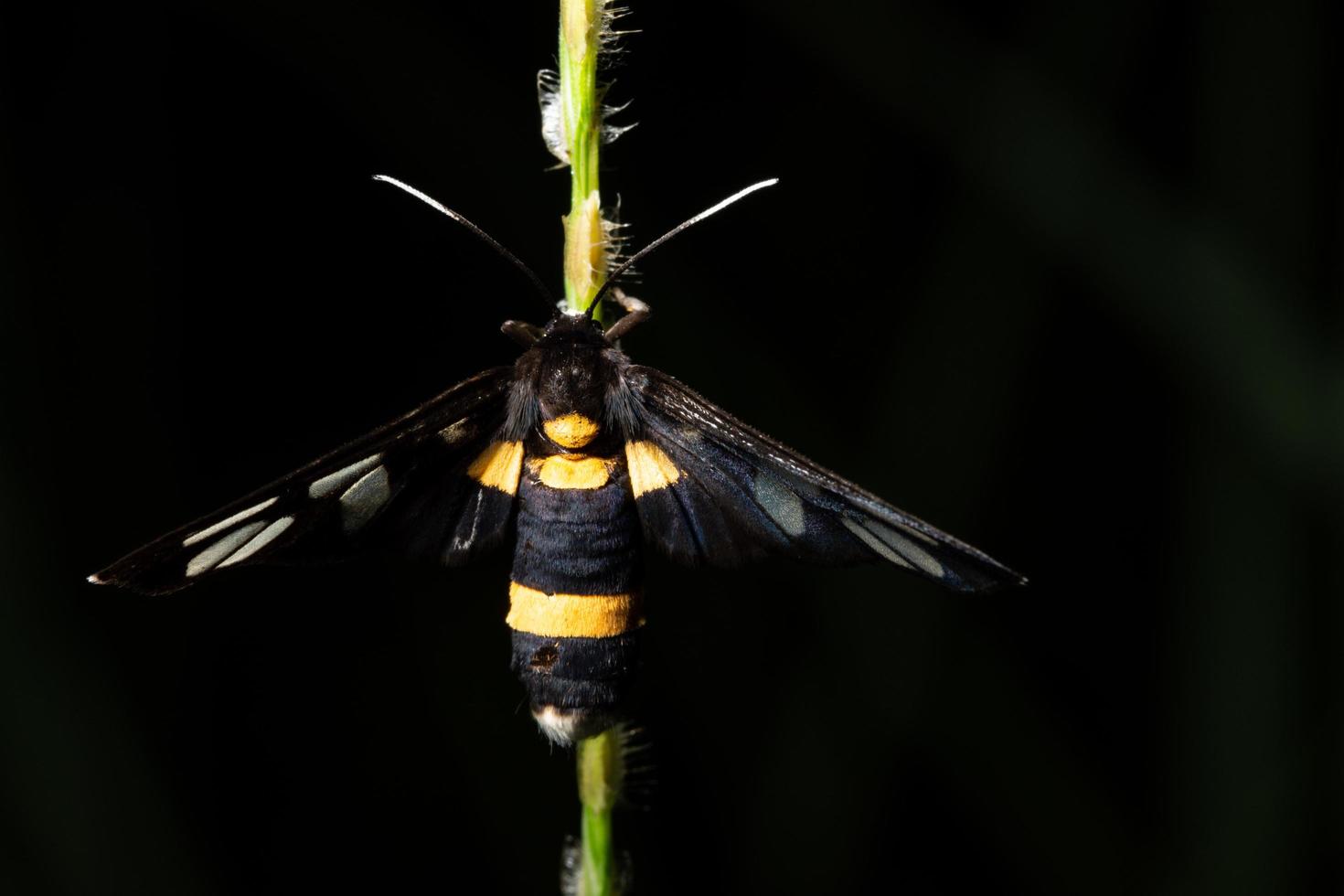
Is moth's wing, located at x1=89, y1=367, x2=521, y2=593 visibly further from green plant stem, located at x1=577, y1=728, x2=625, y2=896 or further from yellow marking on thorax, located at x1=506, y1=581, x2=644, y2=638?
green plant stem, located at x1=577, y1=728, x2=625, y2=896

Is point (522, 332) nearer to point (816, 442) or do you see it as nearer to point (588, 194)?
point (588, 194)

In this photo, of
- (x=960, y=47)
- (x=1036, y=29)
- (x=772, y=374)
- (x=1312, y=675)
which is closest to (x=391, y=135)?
(x=772, y=374)

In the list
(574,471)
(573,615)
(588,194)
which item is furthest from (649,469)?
(588,194)

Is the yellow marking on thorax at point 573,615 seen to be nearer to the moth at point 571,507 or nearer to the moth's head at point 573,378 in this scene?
the moth at point 571,507

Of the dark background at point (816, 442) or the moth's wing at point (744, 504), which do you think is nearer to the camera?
the moth's wing at point (744, 504)

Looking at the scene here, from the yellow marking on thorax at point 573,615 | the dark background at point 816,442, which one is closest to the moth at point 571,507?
the yellow marking on thorax at point 573,615

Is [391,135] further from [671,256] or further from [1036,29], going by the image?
[1036,29]
